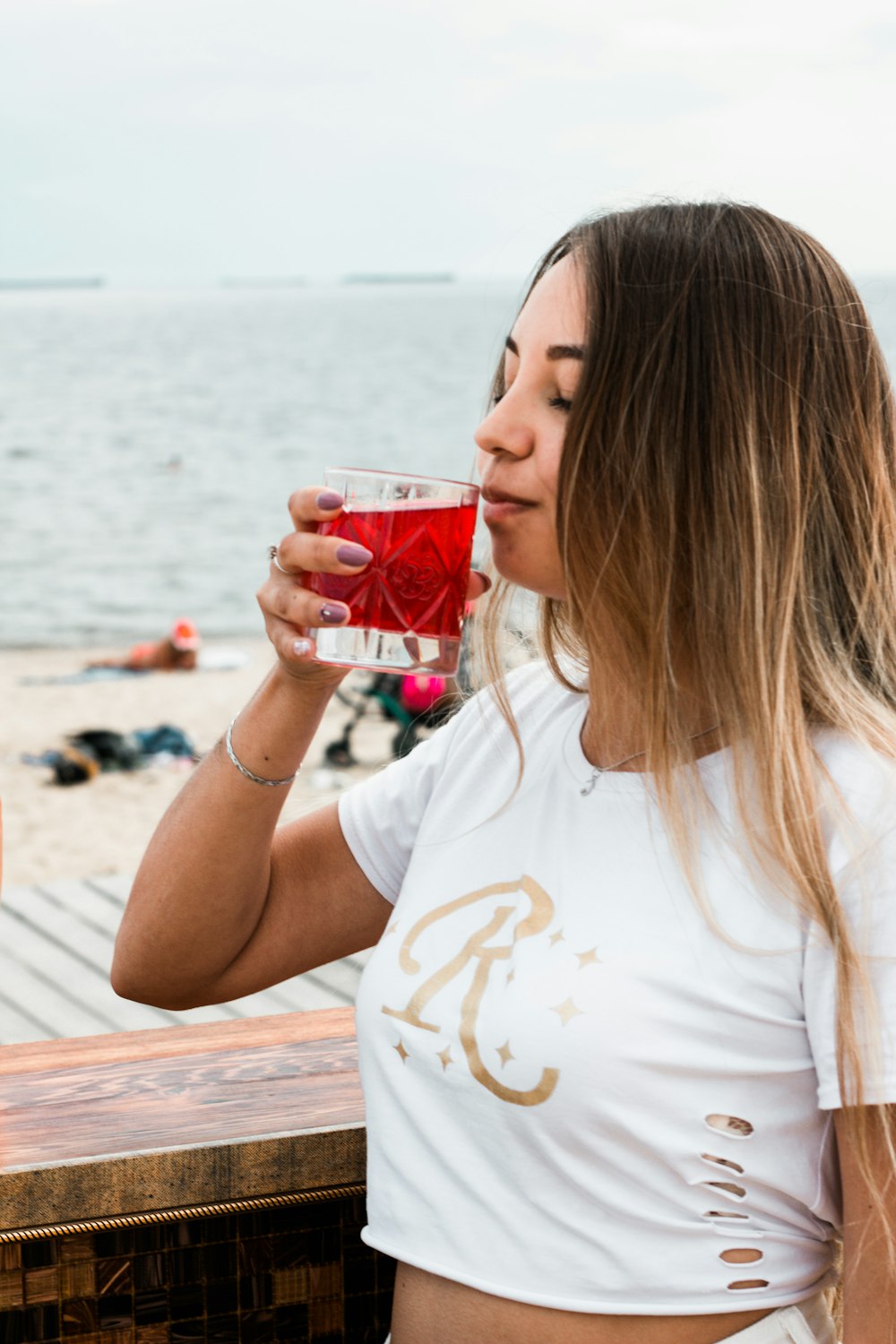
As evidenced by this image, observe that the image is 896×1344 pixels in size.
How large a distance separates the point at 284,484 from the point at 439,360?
37.0 meters

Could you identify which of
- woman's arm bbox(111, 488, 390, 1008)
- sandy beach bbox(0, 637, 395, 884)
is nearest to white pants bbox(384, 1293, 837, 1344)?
woman's arm bbox(111, 488, 390, 1008)

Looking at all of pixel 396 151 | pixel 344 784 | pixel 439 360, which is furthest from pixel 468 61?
pixel 344 784

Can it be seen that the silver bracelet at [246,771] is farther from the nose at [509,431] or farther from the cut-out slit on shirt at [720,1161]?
the cut-out slit on shirt at [720,1161]

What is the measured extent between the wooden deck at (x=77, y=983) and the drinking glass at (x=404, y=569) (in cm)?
249

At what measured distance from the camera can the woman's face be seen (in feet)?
3.62

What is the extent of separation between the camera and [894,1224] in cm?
95

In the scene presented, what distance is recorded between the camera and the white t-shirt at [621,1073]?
99cm

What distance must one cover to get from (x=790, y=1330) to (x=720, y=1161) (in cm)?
15

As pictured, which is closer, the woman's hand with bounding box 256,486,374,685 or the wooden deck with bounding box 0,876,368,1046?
the woman's hand with bounding box 256,486,374,685

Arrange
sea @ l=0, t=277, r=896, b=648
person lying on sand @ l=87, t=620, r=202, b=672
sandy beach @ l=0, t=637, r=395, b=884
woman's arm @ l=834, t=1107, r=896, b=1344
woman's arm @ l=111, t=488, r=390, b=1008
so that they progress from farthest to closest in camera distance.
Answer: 1. sea @ l=0, t=277, r=896, b=648
2. person lying on sand @ l=87, t=620, r=202, b=672
3. sandy beach @ l=0, t=637, r=395, b=884
4. woman's arm @ l=111, t=488, r=390, b=1008
5. woman's arm @ l=834, t=1107, r=896, b=1344

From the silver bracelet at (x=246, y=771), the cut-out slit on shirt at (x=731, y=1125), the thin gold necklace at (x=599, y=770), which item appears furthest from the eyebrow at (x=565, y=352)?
the cut-out slit on shirt at (x=731, y=1125)

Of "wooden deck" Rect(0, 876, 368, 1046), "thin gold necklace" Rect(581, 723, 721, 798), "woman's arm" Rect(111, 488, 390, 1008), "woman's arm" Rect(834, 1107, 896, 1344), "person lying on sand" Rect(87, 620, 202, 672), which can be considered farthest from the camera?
"person lying on sand" Rect(87, 620, 202, 672)

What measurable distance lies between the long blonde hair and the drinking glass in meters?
0.09

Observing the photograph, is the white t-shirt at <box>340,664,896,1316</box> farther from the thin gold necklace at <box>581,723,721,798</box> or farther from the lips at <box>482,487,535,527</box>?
the lips at <box>482,487,535,527</box>
